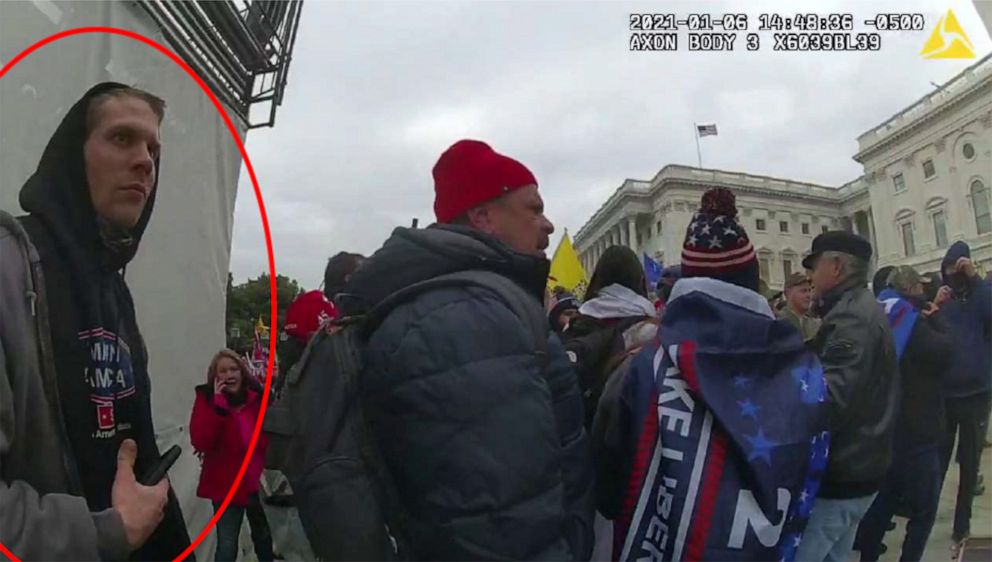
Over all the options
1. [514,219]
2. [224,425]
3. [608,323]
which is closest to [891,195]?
[608,323]

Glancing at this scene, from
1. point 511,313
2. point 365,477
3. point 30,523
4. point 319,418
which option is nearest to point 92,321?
point 30,523

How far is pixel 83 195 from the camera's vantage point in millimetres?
1198

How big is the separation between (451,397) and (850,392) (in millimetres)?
1491

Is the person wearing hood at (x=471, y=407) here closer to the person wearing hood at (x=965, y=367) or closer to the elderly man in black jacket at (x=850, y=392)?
the elderly man in black jacket at (x=850, y=392)

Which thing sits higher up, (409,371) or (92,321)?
(92,321)

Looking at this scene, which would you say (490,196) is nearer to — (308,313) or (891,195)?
(308,313)

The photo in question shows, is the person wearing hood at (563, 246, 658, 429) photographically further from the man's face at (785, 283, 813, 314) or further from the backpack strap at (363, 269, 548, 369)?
the backpack strap at (363, 269, 548, 369)

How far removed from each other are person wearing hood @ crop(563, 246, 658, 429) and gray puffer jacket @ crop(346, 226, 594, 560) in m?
1.01

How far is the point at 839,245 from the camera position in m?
2.51

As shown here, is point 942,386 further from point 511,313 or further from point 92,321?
point 92,321

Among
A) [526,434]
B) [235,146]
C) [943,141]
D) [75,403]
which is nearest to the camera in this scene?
[526,434]

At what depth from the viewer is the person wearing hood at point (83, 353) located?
106 cm

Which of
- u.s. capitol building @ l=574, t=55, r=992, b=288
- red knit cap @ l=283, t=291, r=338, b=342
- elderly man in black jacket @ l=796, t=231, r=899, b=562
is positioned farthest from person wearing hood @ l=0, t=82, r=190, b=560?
u.s. capitol building @ l=574, t=55, r=992, b=288

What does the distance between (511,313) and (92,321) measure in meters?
0.79
